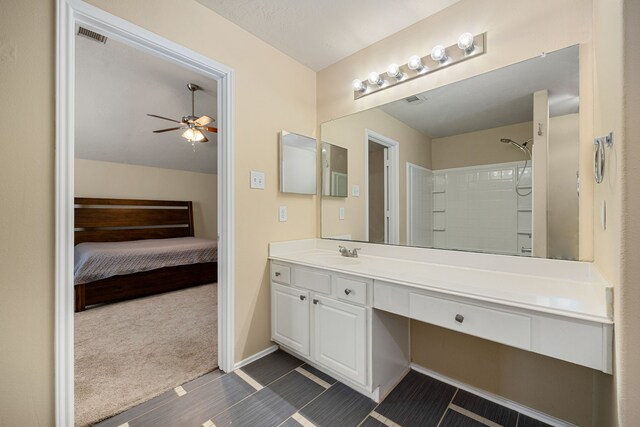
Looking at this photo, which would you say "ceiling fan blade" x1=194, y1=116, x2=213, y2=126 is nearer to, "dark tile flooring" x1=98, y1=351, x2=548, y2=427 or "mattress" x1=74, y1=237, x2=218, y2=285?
"mattress" x1=74, y1=237, x2=218, y2=285

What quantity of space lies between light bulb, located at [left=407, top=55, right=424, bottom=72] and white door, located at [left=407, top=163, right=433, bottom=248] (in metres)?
0.64

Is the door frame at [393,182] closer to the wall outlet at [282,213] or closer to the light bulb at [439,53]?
the light bulb at [439,53]

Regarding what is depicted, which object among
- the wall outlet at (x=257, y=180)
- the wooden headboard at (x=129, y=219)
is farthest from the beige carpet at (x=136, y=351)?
the wooden headboard at (x=129, y=219)

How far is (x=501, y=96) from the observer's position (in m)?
1.55

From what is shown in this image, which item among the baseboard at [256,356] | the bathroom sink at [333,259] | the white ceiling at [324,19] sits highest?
the white ceiling at [324,19]

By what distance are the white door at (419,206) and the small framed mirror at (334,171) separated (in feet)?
1.98

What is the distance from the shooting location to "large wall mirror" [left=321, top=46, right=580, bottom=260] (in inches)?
53.9

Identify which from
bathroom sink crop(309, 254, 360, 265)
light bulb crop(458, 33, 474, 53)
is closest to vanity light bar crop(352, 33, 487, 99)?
light bulb crop(458, 33, 474, 53)

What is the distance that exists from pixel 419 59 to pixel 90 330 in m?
3.67

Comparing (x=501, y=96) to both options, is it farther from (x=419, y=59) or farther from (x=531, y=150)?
(x=419, y=59)

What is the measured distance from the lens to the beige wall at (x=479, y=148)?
1512mm

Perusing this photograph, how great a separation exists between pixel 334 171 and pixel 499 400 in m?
1.94

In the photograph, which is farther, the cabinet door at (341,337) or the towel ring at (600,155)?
the cabinet door at (341,337)

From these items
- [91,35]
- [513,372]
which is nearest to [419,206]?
[513,372]
